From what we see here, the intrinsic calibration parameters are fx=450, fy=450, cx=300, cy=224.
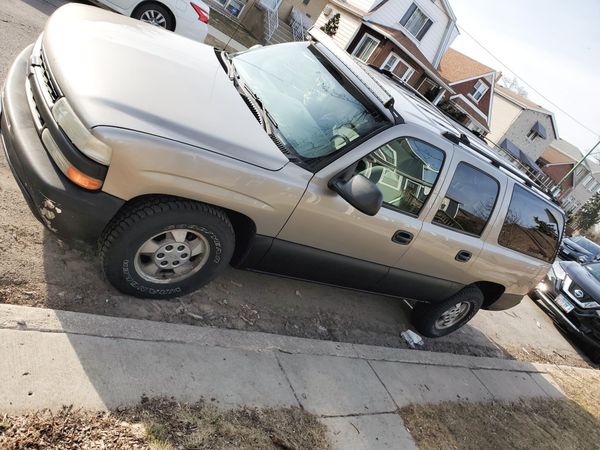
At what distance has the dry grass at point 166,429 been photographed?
2.05 m

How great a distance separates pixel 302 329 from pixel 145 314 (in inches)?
58.6

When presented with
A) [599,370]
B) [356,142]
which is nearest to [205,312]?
[356,142]

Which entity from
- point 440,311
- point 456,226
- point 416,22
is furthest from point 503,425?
point 416,22

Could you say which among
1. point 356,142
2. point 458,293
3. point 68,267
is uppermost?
point 356,142

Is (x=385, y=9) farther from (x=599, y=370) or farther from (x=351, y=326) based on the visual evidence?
(x=351, y=326)

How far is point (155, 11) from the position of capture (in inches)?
315

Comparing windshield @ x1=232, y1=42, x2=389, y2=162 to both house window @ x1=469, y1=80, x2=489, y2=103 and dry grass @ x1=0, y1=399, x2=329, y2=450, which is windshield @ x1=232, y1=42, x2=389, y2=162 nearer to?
dry grass @ x1=0, y1=399, x2=329, y2=450

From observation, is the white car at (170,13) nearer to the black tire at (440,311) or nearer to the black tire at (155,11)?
the black tire at (155,11)

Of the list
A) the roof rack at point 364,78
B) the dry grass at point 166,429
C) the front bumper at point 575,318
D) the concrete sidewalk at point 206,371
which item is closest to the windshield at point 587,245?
the front bumper at point 575,318

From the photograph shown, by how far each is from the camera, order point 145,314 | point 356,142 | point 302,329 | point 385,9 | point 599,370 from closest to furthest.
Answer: point 145,314 → point 356,142 → point 302,329 → point 599,370 → point 385,9

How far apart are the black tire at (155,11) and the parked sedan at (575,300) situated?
793 centimetres

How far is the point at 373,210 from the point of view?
312 cm

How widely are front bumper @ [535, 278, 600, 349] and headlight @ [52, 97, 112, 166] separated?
27.5ft

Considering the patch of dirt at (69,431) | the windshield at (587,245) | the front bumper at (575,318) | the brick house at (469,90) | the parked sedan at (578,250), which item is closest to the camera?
the patch of dirt at (69,431)
